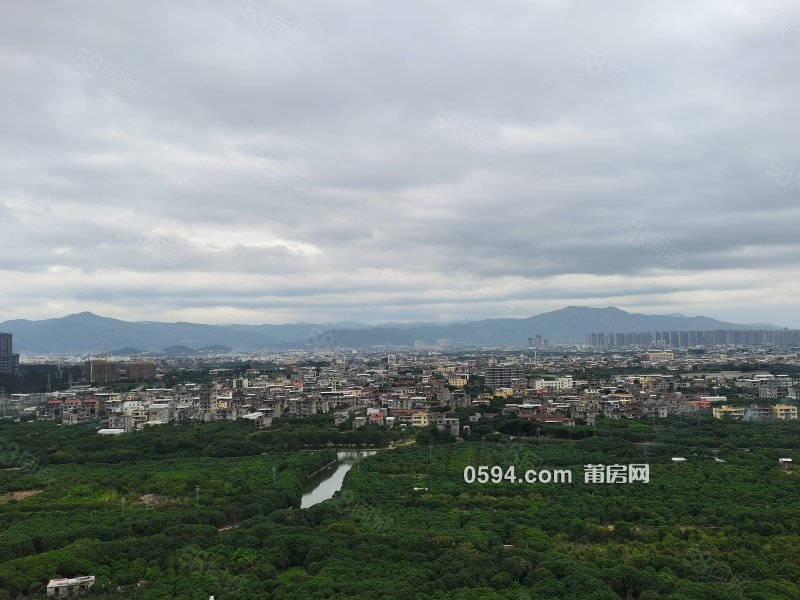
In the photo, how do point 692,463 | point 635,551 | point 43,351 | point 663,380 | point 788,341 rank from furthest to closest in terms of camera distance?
point 43,351, point 788,341, point 663,380, point 692,463, point 635,551

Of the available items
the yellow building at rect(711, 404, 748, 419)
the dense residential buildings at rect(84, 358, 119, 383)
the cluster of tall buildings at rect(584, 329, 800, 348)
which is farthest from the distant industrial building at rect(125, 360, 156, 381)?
the cluster of tall buildings at rect(584, 329, 800, 348)

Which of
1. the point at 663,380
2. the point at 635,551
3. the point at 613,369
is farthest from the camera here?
the point at 613,369

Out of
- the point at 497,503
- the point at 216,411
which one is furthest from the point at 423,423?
the point at 497,503

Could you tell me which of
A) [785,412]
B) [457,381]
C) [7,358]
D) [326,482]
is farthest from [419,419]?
[7,358]

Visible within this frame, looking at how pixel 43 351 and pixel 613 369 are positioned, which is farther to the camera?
pixel 43 351

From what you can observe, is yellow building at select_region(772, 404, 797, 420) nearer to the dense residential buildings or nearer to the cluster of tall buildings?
the dense residential buildings

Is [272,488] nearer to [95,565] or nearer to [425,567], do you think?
[95,565]
